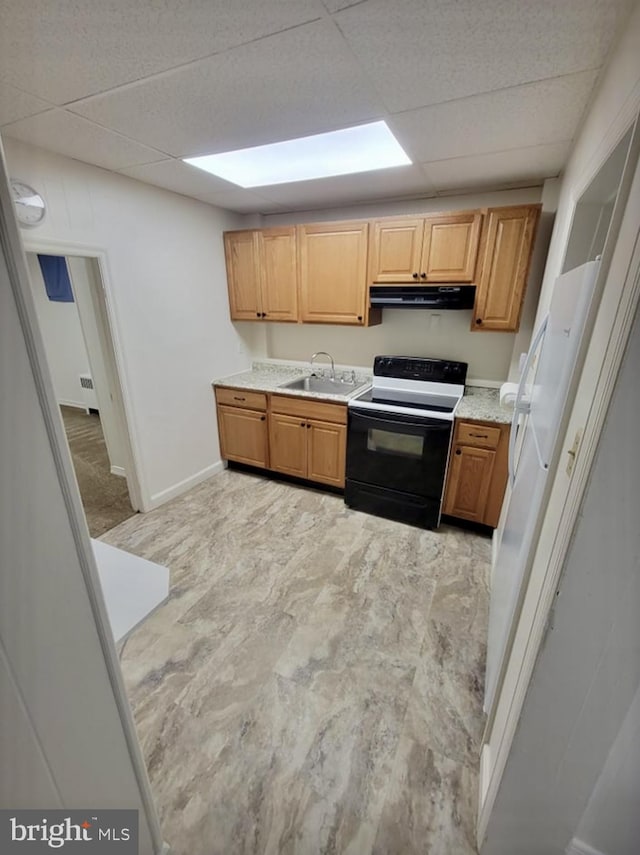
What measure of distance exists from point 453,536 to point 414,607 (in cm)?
77

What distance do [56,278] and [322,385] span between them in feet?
12.0

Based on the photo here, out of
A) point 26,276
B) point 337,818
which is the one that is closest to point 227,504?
point 337,818

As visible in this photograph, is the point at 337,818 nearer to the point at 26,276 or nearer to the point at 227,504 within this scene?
the point at 26,276

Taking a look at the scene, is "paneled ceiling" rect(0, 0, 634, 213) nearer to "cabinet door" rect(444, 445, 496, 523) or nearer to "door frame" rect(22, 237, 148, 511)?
"door frame" rect(22, 237, 148, 511)

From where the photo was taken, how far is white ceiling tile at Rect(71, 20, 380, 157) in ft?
3.78

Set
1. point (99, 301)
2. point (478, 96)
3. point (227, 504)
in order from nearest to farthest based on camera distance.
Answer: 1. point (478, 96)
2. point (99, 301)
3. point (227, 504)

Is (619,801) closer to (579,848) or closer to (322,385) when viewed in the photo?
(579,848)

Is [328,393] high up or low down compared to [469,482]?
up

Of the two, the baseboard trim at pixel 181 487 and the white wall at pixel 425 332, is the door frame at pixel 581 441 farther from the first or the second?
the baseboard trim at pixel 181 487

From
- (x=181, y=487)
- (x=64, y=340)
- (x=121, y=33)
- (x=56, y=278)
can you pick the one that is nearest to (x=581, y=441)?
(x=121, y=33)

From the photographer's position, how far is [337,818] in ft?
3.83

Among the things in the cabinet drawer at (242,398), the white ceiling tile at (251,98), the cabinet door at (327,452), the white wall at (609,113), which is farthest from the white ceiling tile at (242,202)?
the white wall at (609,113)

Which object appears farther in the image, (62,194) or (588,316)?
(62,194)

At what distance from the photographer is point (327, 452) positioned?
9.66ft
